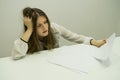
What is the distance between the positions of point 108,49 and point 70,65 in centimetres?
23

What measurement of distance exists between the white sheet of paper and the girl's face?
18 cm

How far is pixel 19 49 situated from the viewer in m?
1.21

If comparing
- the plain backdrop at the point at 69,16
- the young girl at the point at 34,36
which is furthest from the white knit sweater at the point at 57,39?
the plain backdrop at the point at 69,16

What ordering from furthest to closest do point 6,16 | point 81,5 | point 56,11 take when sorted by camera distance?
point 81,5 → point 56,11 → point 6,16

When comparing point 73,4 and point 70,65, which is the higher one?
point 73,4

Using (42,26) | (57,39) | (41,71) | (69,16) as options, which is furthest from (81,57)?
(69,16)

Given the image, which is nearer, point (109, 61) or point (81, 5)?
point (109, 61)

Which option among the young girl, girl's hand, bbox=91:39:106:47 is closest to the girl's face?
the young girl

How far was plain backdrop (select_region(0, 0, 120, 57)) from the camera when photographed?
1776mm

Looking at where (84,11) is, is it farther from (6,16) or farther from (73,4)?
(6,16)

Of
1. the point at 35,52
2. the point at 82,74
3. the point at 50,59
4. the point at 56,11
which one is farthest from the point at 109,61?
the point at 56,11

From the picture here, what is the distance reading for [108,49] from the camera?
3.52ft

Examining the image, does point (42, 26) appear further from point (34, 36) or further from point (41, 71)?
point (41, 71)

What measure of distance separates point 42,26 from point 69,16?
86 centimetres
